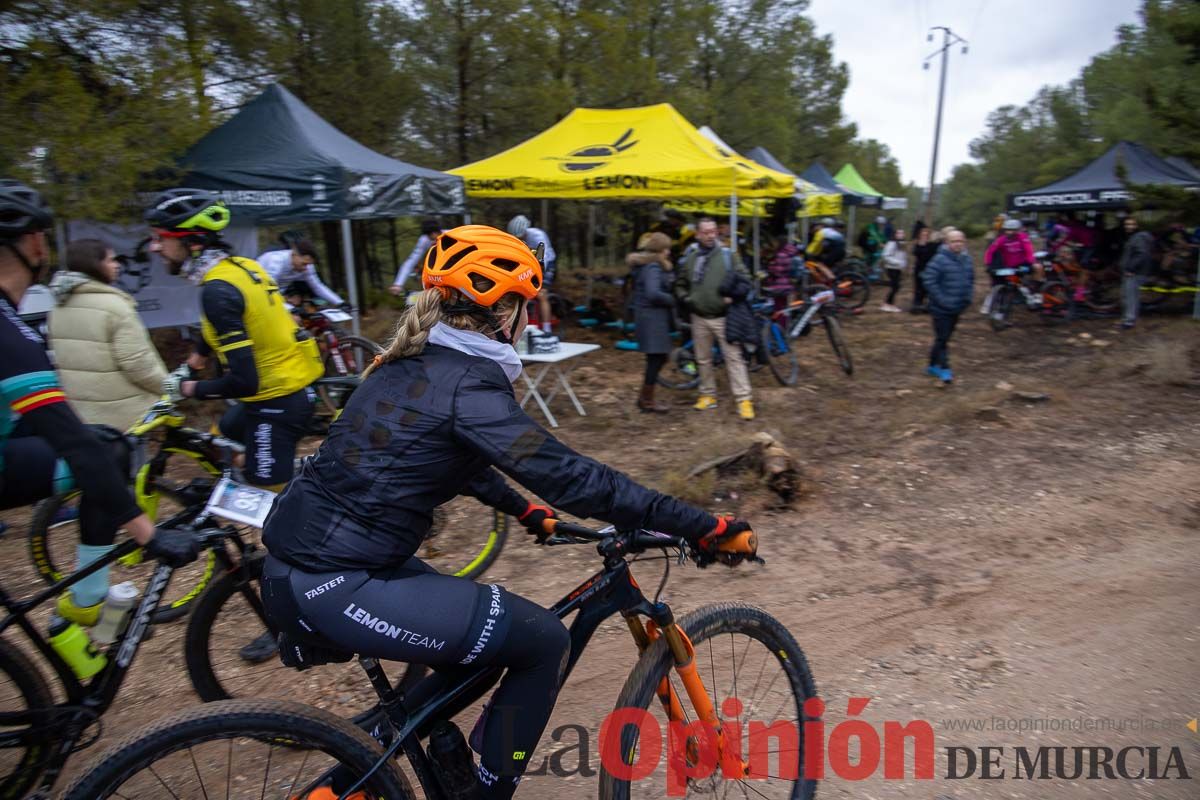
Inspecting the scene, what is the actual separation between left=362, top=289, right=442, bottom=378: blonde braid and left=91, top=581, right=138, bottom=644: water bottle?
1617 mm

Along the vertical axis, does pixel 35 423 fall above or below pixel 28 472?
above

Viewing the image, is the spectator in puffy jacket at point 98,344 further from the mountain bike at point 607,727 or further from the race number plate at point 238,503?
the mountain bike at point 607,727

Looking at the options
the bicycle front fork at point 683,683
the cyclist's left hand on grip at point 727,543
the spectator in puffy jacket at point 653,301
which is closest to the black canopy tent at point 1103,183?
the spectator in puffy jacket at point 653,301

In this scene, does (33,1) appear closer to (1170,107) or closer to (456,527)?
(456,527)

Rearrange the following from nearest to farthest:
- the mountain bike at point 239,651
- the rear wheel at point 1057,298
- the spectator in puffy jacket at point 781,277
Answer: the mountain bike at point 239,651, the spectator in puffy jacket at point 781,277, the rear wheel at point 1057,298

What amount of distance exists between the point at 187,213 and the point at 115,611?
6.09 feet

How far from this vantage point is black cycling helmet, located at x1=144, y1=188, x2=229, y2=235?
3699mm

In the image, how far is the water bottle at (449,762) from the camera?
2170mm

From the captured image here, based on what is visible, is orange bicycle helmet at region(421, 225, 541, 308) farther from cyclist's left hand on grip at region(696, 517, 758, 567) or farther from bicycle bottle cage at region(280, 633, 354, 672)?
bicycle bottle cage at region(280, 633, 354, 672)

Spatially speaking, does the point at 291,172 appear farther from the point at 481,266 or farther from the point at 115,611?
the point at 481,266

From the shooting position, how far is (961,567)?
480 centimetres

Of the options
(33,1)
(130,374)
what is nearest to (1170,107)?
(130,374)

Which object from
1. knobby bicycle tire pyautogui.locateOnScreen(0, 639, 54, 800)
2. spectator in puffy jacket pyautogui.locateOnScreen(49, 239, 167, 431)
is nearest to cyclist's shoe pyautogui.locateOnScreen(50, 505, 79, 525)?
spectator in puffy jacket pyautogui.locateOnScreen(49, 239, 167, 431)


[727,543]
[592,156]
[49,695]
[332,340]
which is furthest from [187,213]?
[592,156]
